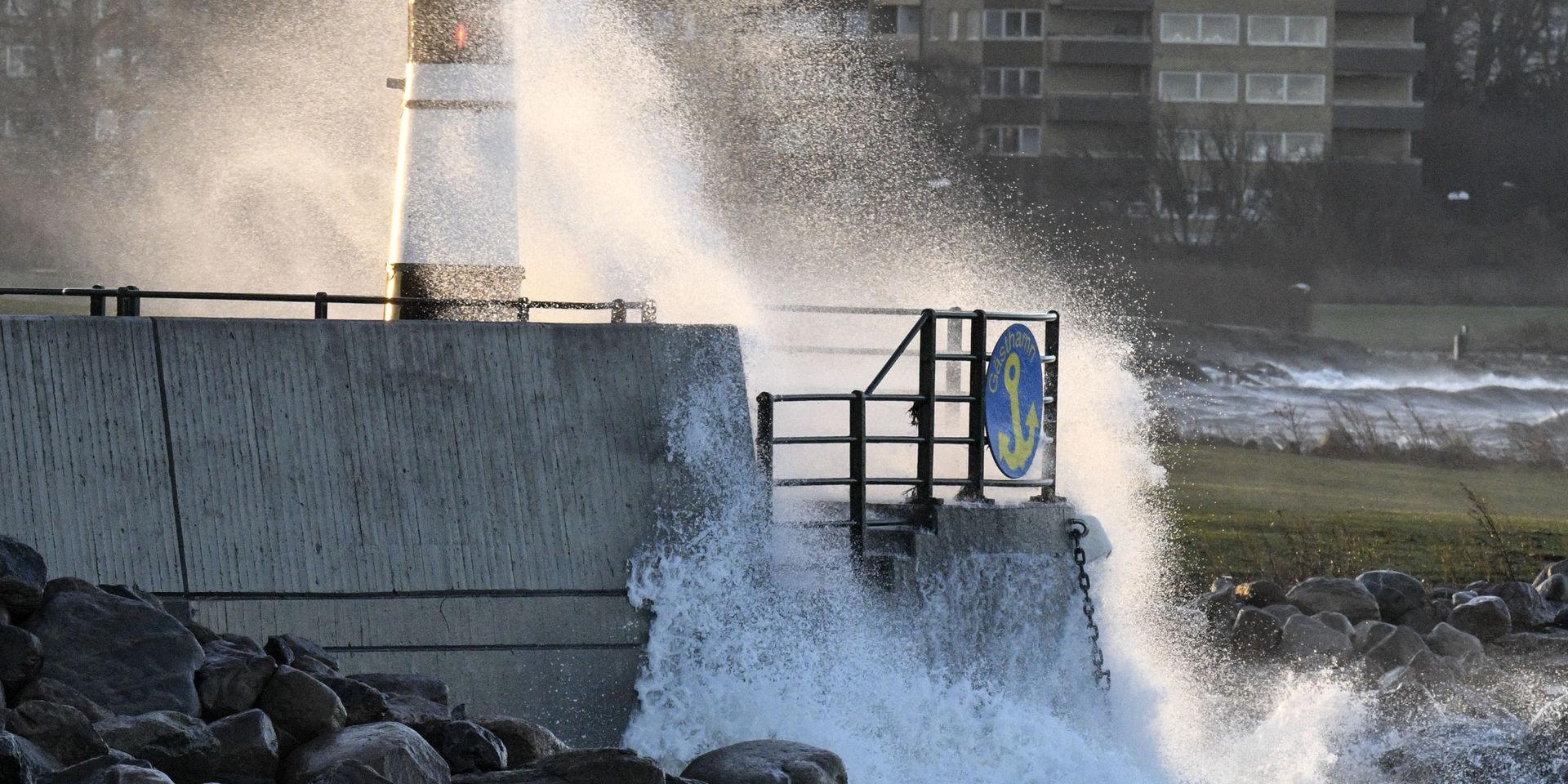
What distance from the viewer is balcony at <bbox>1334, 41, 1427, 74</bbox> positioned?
50.0m

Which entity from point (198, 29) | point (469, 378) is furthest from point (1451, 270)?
point (469, 378)

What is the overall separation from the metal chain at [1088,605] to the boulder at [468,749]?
13.8ft

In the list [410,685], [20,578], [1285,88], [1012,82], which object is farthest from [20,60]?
[1285,88]

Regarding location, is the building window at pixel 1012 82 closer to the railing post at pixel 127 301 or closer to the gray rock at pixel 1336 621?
the gray rock at pixel 1336 621

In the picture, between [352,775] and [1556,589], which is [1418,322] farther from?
[352,775]

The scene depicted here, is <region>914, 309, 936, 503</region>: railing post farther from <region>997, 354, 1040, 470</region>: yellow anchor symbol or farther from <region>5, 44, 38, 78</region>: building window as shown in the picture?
<region>5, 44, 38, 78</region>: building window

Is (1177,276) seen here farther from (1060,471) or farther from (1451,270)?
(1060,471)

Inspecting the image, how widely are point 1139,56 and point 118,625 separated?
153 feet

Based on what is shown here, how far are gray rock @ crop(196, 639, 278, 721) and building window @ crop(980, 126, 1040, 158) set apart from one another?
133ft

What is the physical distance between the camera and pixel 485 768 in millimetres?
7539

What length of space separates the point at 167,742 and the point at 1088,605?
550cm

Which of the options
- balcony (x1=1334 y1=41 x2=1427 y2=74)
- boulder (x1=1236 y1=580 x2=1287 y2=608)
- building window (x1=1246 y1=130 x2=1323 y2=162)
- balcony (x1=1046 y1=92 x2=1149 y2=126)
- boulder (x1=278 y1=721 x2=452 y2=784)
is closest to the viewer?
boulder (x1=278 y1=721 x2=452 y2=784)

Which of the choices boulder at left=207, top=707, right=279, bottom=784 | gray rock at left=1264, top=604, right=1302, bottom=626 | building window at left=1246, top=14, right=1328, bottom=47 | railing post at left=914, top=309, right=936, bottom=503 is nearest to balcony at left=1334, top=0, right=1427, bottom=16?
building window at left=1246, top=14, right=1328, bottom=47

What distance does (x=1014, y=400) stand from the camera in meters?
11.2
